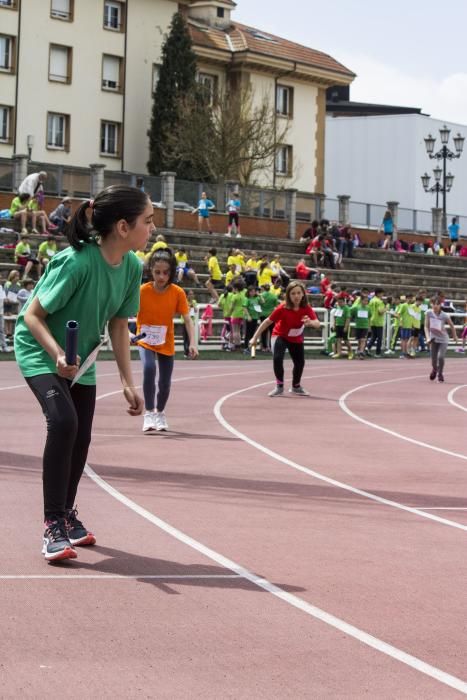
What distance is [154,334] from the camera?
571 inches

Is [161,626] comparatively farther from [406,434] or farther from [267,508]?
[406,434]

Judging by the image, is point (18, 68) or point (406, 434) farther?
point (18, 68)

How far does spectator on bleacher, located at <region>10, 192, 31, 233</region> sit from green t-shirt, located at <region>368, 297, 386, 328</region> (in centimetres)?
955

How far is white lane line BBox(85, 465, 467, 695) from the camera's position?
16.7ft

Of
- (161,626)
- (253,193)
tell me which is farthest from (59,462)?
(253,193)

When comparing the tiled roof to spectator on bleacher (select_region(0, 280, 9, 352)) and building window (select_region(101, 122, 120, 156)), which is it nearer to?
building window (select_region(101, 122, 120, 156))

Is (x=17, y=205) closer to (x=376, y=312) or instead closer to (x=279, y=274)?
(x=279, y=274)

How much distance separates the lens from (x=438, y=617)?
20.0 ft

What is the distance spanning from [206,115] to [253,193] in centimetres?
1002

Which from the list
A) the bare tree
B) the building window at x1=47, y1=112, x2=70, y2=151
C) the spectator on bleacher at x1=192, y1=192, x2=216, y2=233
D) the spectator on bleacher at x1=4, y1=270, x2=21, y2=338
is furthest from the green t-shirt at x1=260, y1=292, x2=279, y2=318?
the building window at x1=47, y1=112, x2=70, y2=151

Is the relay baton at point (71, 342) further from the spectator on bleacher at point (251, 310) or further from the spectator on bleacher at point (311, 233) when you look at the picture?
the spectator on bleacher at point (311, 233)

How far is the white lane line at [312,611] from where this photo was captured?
5.08m

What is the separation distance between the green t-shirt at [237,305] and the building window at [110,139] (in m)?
31.3

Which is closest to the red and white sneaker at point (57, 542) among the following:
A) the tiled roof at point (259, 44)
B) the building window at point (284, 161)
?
the tiled roof at point (259, 44)
